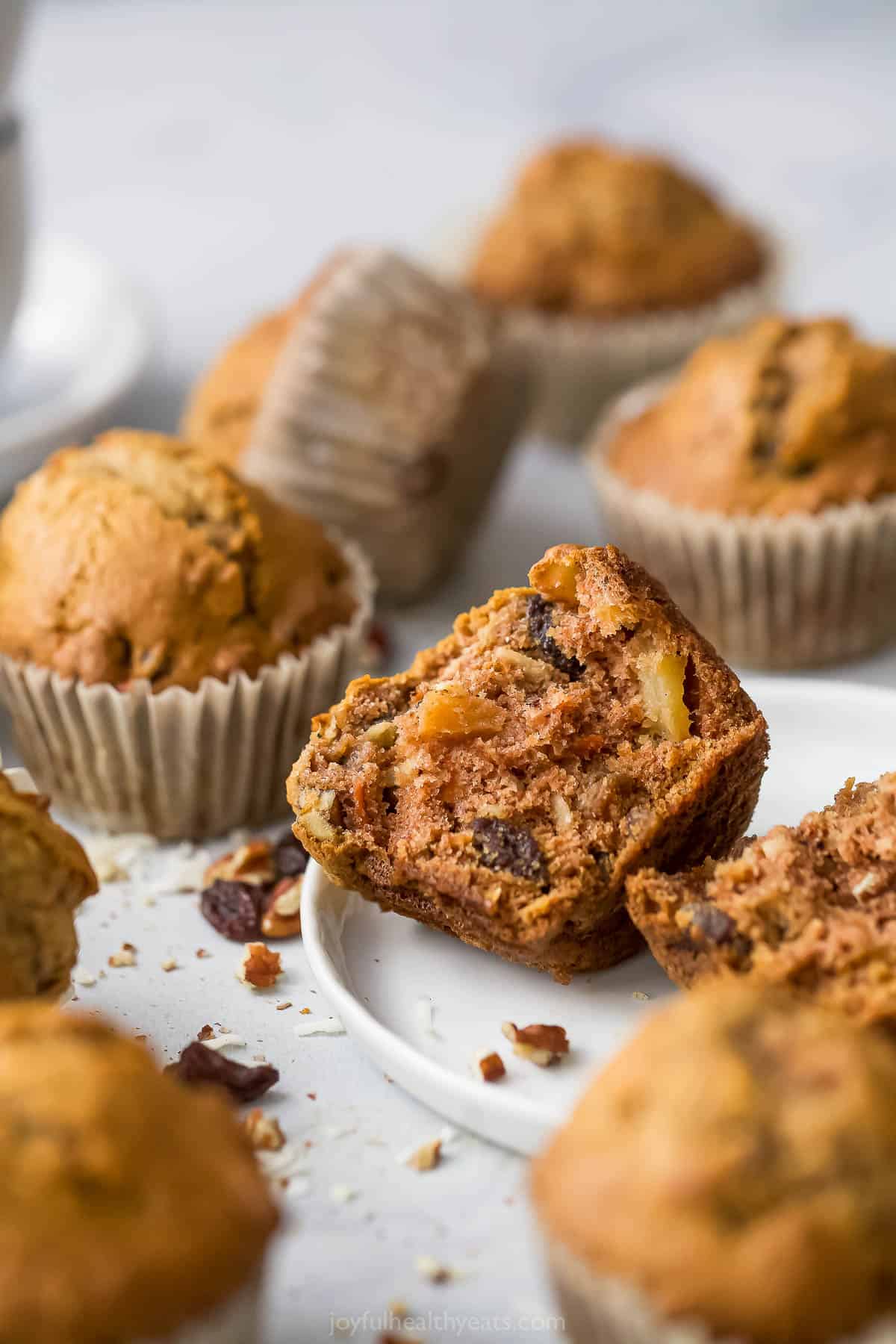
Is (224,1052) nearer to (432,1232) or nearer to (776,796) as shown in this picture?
(432,1232)

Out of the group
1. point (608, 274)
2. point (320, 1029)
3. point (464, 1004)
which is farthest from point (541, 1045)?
→ point (608, 274)

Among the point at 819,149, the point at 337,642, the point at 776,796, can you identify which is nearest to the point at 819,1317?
the point at 776,796

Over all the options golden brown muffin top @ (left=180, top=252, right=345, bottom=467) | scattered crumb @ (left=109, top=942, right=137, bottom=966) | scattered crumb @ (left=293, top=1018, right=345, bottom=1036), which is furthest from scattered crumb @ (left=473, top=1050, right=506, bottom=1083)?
golden brown muffin top @ (left=180, top=252, right=345, bottom=467)

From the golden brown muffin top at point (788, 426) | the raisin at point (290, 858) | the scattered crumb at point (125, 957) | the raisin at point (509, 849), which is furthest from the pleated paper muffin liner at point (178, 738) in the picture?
the golden brown muffin top at point (788, 426)

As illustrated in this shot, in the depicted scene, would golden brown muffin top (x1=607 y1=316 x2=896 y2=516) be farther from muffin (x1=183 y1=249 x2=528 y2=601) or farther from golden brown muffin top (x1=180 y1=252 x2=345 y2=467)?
golden brown muffin top (x1=180 y1=252 x2=345 y2=467)

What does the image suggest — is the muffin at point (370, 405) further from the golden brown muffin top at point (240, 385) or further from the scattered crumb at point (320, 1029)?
the scattered crumb at point (320, 1029)

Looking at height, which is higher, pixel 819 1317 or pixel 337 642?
Result: pixel 819 1317
